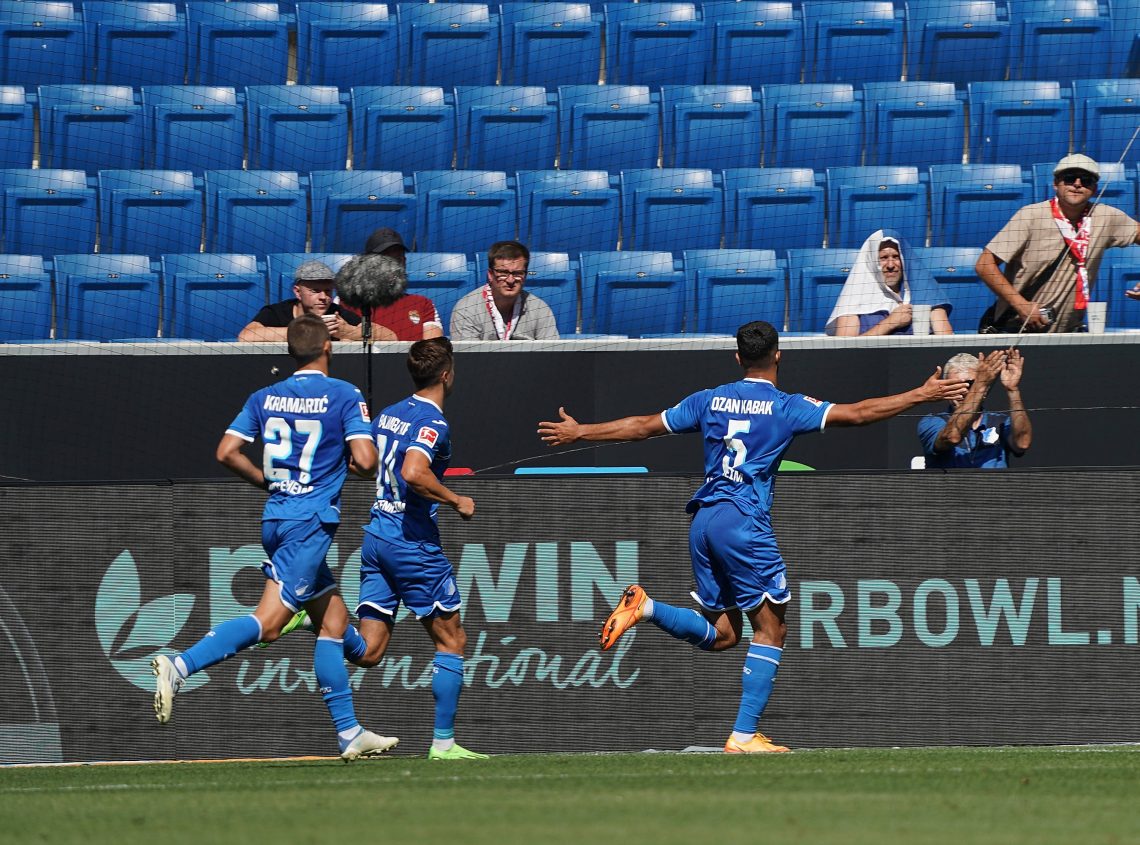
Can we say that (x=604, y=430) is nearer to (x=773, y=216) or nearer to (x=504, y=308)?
(x=504, y=308)

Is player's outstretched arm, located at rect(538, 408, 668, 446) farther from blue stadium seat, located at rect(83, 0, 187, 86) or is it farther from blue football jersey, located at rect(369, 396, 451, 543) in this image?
blue stadium seat, located at rect(83, 0, 187, 86)

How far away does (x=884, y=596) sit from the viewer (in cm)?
895

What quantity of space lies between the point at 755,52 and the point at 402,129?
128 inches

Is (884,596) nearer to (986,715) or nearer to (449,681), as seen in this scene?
(986,715)

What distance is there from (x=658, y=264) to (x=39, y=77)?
18.3 feet

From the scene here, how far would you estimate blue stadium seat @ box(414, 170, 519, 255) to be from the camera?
41.3ft

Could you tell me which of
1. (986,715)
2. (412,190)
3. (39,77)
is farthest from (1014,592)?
(39,77)

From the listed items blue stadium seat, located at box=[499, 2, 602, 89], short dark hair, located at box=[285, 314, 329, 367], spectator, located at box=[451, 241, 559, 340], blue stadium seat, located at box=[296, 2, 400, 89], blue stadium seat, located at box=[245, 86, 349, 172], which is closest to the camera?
short dark hair, located at box=[285, 314, 329, 367]

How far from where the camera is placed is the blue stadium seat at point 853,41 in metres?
14.2

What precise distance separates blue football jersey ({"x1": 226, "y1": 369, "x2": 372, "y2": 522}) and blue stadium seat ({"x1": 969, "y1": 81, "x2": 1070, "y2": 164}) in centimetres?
823

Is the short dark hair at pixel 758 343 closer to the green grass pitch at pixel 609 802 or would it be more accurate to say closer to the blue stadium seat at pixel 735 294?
the green grass pitch at pixel 609 802

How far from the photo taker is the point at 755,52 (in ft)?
46.6

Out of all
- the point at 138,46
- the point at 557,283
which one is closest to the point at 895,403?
the point at 557,283

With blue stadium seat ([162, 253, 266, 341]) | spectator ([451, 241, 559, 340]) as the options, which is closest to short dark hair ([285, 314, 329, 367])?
spectator ([451, 241, 559, 340])
